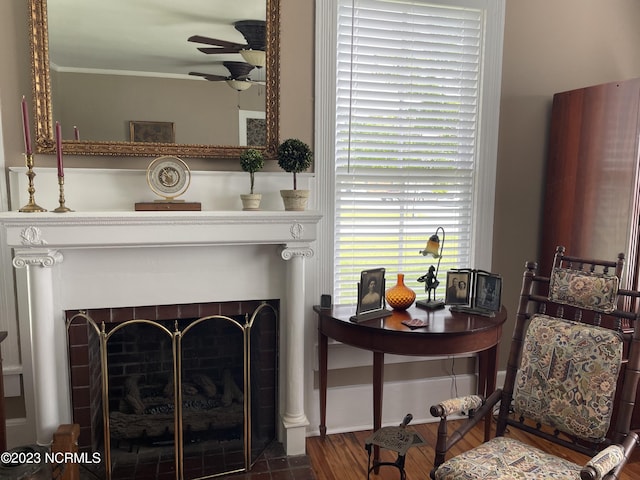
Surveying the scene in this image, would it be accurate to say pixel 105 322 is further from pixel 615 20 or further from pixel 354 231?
pixel 615 20

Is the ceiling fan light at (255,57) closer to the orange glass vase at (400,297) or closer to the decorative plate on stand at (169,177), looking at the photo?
the decorative plate on stand at (169,177)

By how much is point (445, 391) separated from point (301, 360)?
41.2 inches

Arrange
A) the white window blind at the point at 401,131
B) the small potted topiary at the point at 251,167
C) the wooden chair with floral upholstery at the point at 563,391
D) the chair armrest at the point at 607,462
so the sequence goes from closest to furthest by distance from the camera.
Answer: the chair armrest at the point at 607,462 < the wooden chair with floral upholstery at the point at 563,391 < the small potted topiary at the point at 251,167 < the white window blind at the point at 401,131

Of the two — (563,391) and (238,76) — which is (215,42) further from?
→ (563,391)

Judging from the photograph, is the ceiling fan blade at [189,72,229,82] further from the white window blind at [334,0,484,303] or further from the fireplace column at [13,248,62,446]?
the fireplace column at [13,248,62,446]

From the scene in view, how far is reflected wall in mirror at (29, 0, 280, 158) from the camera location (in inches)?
88.0

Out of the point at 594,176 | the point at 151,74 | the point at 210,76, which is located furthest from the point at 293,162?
the point at 594,176

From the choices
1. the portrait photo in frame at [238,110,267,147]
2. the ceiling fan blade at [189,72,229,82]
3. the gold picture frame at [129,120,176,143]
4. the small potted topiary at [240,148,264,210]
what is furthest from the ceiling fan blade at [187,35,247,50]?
the small potted topiary at [240,148,264,210]

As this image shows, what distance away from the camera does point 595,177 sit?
2.67 meters

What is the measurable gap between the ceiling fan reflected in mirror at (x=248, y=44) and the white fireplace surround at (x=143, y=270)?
0.81m

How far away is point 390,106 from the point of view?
8.93 feet

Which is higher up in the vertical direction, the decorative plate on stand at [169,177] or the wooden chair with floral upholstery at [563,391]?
the decorative plate on stand at [169,177]

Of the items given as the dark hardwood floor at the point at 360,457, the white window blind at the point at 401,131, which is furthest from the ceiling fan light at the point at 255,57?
the dark hardwood floor at the point at 360,457

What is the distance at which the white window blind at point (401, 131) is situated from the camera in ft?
8.75
